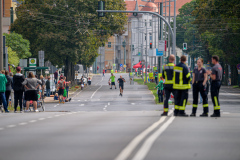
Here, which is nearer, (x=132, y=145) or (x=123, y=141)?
(x=132, y=145)

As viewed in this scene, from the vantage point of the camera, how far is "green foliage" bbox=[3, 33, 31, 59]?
66.1 meters

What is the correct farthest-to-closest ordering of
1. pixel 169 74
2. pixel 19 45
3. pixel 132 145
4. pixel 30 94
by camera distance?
1. pixel 19 45
2. pixel 30 94
3. pixel 169 74
4. pixel 132 145

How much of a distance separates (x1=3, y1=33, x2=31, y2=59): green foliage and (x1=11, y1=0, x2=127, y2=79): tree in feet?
3.72

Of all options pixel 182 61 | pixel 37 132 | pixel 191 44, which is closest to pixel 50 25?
pixel 182 61

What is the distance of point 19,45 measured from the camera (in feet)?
217

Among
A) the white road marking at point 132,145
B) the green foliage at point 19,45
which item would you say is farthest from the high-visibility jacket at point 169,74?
the green foliage at point 19,45

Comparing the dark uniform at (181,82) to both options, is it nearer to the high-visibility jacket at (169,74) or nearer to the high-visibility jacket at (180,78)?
the high-visibility jacket at (180,78)

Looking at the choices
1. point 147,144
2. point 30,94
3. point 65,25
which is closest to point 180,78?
point 147,144

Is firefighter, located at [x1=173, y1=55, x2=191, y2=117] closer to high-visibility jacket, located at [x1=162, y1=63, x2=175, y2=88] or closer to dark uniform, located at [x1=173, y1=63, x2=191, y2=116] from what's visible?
dark uniform, located at [x1=173, y1=63, x2=191, y2=116]

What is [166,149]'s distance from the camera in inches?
368

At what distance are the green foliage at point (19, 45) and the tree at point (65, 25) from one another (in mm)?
1133

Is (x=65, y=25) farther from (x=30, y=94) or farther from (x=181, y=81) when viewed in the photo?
(x=181, y=81)

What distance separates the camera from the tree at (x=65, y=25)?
63.1 m

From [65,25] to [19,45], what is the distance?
6013mm
